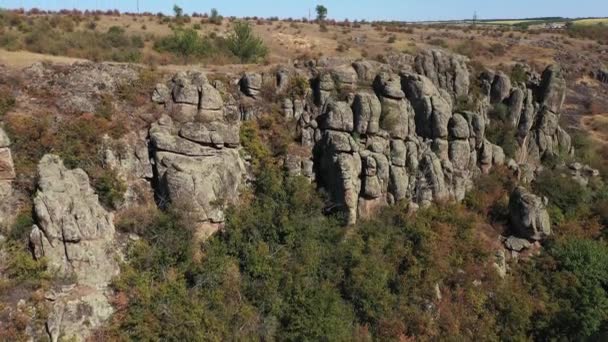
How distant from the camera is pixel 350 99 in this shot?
27.0m

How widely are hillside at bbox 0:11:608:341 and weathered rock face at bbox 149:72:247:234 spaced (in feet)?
0.32

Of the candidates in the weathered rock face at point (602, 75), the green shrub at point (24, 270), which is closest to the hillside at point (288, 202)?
the green shrub at point (24, 270)

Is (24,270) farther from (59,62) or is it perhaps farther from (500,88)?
(500,88)

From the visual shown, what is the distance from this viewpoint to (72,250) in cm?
1812

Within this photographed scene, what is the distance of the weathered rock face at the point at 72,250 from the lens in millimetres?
17202

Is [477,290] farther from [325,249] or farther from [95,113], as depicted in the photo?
[95,113]

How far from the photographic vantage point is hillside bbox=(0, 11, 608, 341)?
1852 cm

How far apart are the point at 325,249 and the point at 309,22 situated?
44.9 metres

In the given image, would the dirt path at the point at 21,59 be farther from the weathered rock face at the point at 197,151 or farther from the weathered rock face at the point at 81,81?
the weathered rock face at the point at 197,151

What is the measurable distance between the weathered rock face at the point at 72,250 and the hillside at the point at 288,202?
63 mm

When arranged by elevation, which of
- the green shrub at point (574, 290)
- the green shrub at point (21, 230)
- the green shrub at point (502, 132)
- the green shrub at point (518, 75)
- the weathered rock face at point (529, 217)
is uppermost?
the green shrub at point (518, 75)

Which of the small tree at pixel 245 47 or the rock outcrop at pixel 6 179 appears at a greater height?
the small tree at pixel 245 47

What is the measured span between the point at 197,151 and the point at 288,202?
16.8 ft

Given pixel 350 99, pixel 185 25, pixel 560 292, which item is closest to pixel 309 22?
pixel 185 25
